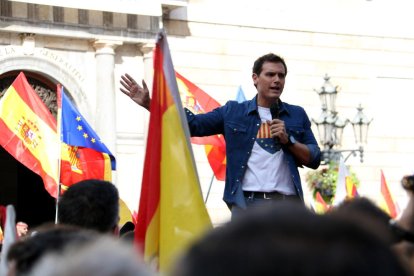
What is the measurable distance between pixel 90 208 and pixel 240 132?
2000mm

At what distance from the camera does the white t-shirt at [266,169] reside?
616 centimetres

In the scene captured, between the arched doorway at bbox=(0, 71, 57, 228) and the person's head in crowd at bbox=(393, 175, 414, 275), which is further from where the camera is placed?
the arched doorway at bbox=(0, 71, 57, 228)

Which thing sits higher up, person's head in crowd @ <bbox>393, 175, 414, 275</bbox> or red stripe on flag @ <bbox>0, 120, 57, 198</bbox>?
person's head in crowd @ <bbox>393, 175, 414, 275</bbox>

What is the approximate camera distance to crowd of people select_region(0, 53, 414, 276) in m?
1.43

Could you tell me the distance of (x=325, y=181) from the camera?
1797cm

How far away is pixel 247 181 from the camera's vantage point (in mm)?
6195

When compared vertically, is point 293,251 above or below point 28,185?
above

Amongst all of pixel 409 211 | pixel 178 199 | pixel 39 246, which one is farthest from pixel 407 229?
pixel 178 199

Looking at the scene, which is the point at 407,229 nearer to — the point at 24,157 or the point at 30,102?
the point at 24,157

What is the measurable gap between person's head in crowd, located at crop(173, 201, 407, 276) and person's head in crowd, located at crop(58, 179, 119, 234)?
294 cm

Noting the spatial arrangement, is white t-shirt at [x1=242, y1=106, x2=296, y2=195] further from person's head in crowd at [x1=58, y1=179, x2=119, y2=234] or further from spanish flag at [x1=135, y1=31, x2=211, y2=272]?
person's head in crowd at [x1=58, y1=179, x2=119, y2=234]

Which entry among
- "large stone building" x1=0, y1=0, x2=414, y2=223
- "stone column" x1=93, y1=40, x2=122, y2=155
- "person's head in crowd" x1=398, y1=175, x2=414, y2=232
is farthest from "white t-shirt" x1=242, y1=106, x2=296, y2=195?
"stone column" x1=93, y1=40, x2=122, y2=155

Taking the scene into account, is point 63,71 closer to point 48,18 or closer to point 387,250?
point 48,18

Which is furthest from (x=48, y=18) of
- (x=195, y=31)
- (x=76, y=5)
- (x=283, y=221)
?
(x=283, y=221)
